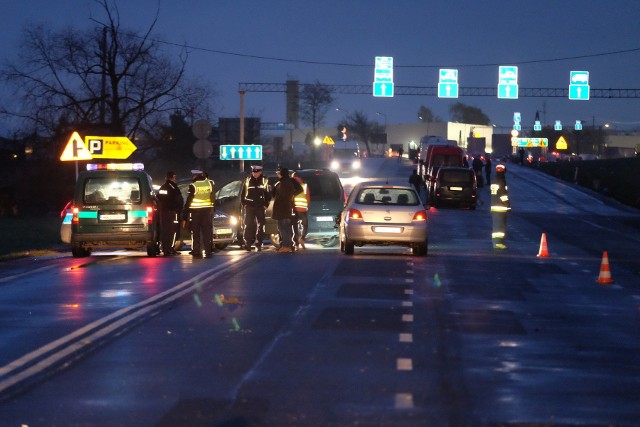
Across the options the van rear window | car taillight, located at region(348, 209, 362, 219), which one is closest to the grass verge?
car taillight, located at region(348, 209, 362, 219)

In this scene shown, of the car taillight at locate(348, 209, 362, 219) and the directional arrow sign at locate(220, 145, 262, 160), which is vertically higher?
the directional arrow sign at locate(220, 145, 262, 160)

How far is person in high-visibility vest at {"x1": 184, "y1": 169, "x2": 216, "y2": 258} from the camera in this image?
75.0 ft

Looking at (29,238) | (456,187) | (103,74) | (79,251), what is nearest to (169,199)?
(79,251)

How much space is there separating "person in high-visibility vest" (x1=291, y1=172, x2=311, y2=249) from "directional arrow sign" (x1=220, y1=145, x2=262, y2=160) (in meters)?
18.6

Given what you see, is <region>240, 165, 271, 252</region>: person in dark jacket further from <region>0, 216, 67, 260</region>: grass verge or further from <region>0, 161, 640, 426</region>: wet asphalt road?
<region>0, 216, 67, 260</region>: grass verge

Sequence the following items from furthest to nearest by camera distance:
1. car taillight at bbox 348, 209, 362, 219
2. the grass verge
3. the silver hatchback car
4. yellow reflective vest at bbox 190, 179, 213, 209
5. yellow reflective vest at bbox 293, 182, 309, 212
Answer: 1. the grass verge
2. yellow reflective vest at bbox 293, 182, 309, 212
3. car taillight at bbox 348, 209, 362, 219
4. the silver hatchback car
5. yellow reflective vest at bbox 190, 179, 213, 209

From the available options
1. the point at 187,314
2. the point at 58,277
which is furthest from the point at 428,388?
the point at 58,277

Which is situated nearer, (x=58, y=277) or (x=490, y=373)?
(x=490, y=373)

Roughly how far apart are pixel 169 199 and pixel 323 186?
19.7ft

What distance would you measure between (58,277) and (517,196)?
142 ft

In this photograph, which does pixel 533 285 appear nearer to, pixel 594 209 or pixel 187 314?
pixel 187 314

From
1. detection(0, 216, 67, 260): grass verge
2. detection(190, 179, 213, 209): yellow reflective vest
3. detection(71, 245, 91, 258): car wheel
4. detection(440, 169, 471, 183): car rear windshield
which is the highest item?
detection(190, 179, 213, 209): yellow reflective vest

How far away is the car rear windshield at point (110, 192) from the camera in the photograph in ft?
75.6

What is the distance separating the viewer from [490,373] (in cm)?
1005
